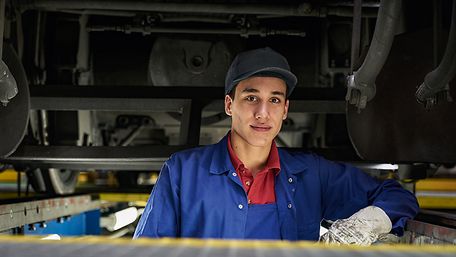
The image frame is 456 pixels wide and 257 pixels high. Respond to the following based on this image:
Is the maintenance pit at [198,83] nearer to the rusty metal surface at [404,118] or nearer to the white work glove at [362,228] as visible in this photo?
the rusty metal surface at [404,118]

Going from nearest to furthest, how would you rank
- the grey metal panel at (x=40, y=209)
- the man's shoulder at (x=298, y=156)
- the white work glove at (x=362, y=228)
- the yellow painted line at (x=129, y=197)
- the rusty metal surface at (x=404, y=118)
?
the white work glove at (x=362, y=228) → the man's shoulder at (x=298, y=156) → the rusty metal surface at (x=404, y=118) → the grey metal panel at (x=40, y=209) → the yellow painted line at (x=129, y=197)

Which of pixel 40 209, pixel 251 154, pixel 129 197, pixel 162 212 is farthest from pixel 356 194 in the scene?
pixel 129 197

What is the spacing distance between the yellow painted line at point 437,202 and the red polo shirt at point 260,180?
2686 millimetres

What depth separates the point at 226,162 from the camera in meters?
1.96

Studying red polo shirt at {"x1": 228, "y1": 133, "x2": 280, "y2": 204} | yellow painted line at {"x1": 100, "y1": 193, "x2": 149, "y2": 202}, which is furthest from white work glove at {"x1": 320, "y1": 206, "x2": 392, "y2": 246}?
yellow painted line at {"x1": 100, "y1": 193, "x2": 149, "y2": 202}

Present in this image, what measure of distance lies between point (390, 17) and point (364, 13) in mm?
977

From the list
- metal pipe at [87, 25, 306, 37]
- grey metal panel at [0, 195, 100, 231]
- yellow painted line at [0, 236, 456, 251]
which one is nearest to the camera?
yellow painted line at [0, 236, 456, 251]

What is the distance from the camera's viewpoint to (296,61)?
3.12 metres

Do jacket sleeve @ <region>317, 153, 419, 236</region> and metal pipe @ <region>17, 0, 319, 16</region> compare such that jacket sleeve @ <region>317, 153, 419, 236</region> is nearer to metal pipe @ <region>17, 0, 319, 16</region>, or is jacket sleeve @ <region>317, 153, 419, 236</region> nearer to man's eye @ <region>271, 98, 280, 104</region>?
man's eye @ <region>271, 98, 280, 104</region>

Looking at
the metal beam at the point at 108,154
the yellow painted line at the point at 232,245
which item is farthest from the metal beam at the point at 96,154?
the yellow painted line at the point at 232,245

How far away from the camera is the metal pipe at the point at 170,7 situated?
2396mm

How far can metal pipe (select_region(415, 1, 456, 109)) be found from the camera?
1600 millimetres

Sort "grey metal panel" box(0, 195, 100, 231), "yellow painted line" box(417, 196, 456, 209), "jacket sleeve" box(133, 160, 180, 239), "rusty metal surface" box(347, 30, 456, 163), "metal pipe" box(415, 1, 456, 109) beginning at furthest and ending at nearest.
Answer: "yellow painted line" box(417, 196, 456, 209) → "grey metal panel" box(0, 195, 100, 231) → "rusty metal surface" box(347, 30, 456, 163) → "jacket sleeve" box(133, 160, 180, 239) → "metal pipe" box(415, 1, 456, 109)

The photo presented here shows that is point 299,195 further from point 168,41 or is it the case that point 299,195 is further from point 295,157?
point 168,41
